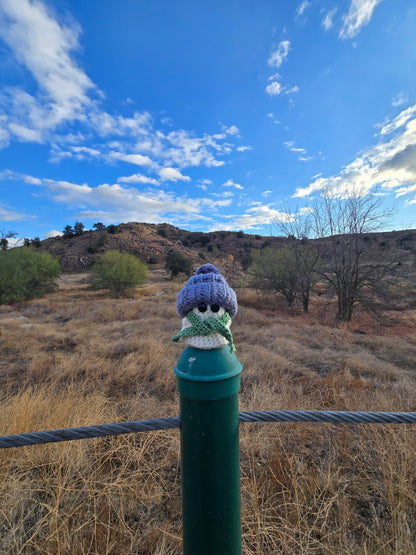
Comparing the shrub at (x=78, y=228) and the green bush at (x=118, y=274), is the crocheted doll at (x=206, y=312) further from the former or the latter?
the shrub at (x=78, y=228)

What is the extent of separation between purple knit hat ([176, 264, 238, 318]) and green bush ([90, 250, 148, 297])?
741 inches

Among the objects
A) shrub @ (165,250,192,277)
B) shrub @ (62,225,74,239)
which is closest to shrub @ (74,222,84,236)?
shrub @ (62,225,74,239)

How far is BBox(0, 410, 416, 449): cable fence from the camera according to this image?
3.31 ft

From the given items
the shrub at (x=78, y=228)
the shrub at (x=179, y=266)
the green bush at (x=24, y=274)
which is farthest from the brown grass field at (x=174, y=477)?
the shrub at (x=78, y=228)

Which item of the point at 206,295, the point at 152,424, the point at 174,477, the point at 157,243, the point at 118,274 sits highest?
the point at 157,243

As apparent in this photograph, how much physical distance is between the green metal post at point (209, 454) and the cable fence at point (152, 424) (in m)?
0.13

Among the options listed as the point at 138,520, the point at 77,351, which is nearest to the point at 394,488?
the point at 138,520

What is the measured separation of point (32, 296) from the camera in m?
16.8

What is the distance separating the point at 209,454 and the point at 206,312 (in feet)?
1.59

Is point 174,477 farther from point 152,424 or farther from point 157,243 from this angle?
point 157,243

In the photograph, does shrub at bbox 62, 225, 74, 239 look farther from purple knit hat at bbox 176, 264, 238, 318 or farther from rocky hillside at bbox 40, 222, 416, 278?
purple knit hat at bbox 176, 264, 238, 318

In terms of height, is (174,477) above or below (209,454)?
below

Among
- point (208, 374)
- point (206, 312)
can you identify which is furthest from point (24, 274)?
point (208, 374)

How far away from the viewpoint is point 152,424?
3.54 ft
